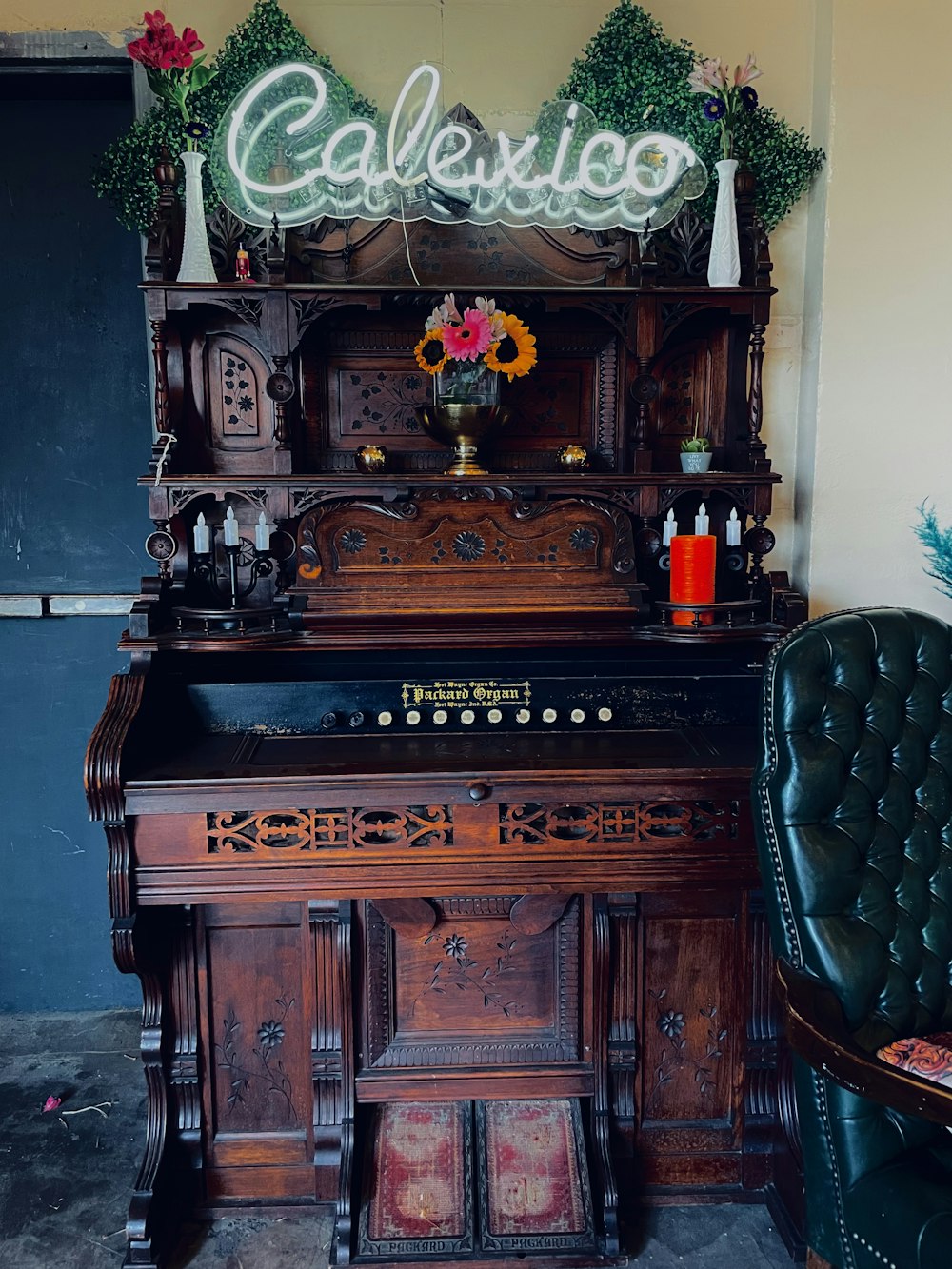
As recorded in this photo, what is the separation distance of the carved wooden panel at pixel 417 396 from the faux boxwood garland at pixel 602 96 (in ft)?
1.56

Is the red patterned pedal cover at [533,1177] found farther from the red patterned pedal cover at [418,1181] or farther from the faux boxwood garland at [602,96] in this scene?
the faux boxwood garland at [602,96]

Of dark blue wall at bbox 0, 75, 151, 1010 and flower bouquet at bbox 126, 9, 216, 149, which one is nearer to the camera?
flower bouquet at bbox 126, 9, 216, 149

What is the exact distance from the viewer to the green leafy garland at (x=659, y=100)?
2.54 m

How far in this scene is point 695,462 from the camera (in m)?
2.55

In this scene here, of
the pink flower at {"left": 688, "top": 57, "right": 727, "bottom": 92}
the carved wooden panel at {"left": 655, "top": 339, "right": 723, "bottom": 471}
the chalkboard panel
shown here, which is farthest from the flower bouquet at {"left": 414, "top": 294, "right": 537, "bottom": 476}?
the chalkboard panel

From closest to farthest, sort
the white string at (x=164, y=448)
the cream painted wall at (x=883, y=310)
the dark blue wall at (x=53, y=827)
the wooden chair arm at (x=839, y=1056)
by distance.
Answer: the wooden chair arm at (x=839, y=1056), the white string at (x=164, y=448), the cream painted wall at (x=883, y=310), the dark blue wall at (x=53, y=827)

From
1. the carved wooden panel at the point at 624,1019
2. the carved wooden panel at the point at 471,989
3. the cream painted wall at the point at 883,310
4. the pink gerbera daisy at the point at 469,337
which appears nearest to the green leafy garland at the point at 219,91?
the pink gerbera daisy at the point at 469,337

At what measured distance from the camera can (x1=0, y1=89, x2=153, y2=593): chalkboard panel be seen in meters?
2.90

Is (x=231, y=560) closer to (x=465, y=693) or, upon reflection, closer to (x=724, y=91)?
(x=465, y=693)

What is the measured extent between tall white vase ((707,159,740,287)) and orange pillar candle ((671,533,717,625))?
2.20ft

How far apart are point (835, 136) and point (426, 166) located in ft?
3.87

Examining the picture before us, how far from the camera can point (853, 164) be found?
2.67m

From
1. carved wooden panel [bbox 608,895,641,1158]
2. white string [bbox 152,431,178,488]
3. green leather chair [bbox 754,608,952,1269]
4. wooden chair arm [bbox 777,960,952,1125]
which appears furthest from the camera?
white string [bbox 152,431,178,488]

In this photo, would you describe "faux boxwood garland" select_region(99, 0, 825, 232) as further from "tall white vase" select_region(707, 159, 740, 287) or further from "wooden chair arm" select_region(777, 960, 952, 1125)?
"wooden chair arm" select_region(777, 960, 952, 1125)
